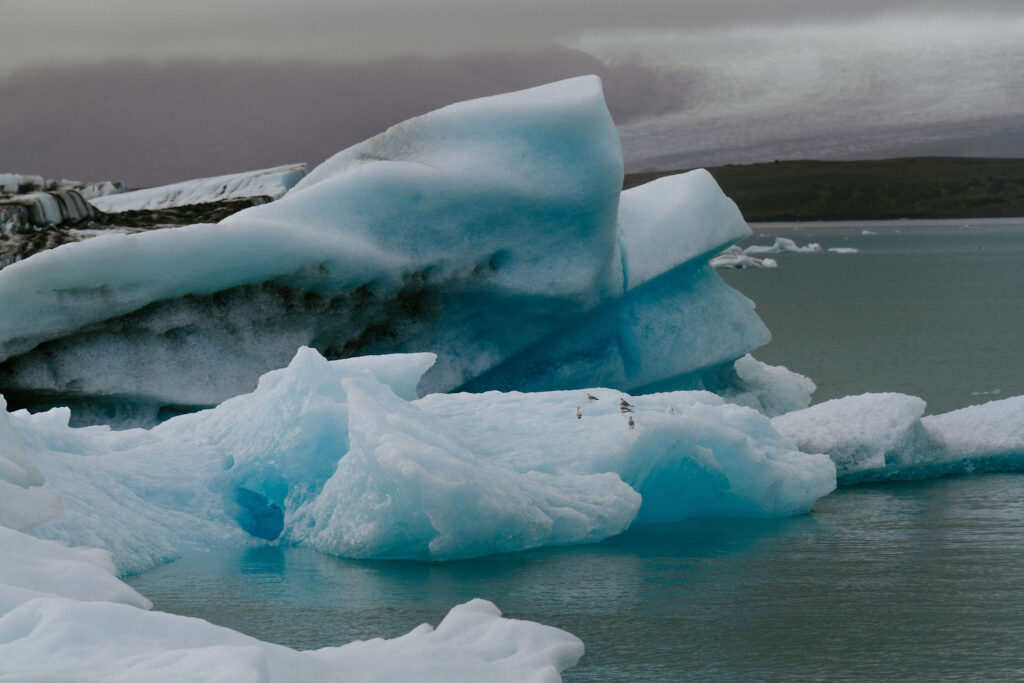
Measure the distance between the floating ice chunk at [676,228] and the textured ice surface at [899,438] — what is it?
188 centimetres

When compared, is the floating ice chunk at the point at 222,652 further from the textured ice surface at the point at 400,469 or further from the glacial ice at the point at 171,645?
the textured ice surface at the point at 400,469

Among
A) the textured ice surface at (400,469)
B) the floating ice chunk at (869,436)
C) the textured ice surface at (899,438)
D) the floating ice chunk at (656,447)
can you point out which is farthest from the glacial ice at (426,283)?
the floating ice chunk at (656,447)

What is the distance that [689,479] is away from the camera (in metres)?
6.49

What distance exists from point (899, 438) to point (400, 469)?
3.32m

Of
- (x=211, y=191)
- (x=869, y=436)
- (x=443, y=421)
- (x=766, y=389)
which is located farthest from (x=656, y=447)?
(x=211, y=191)

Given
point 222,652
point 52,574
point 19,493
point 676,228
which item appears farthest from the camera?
point 676,228

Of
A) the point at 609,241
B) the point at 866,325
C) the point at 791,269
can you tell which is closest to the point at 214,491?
the point at 609,241

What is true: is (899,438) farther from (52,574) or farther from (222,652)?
(222,652)

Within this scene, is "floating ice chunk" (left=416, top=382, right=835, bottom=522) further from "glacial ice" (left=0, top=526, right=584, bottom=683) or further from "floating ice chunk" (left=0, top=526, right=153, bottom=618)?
"floating ice chunk" (left=0, top=526, right=153, bottom=618)

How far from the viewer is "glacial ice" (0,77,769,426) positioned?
26.3ft

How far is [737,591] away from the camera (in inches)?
200

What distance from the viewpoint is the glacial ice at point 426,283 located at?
8.03 m

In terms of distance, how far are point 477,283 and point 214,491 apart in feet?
10.9

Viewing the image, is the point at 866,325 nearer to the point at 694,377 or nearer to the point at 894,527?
the point at 694,377
